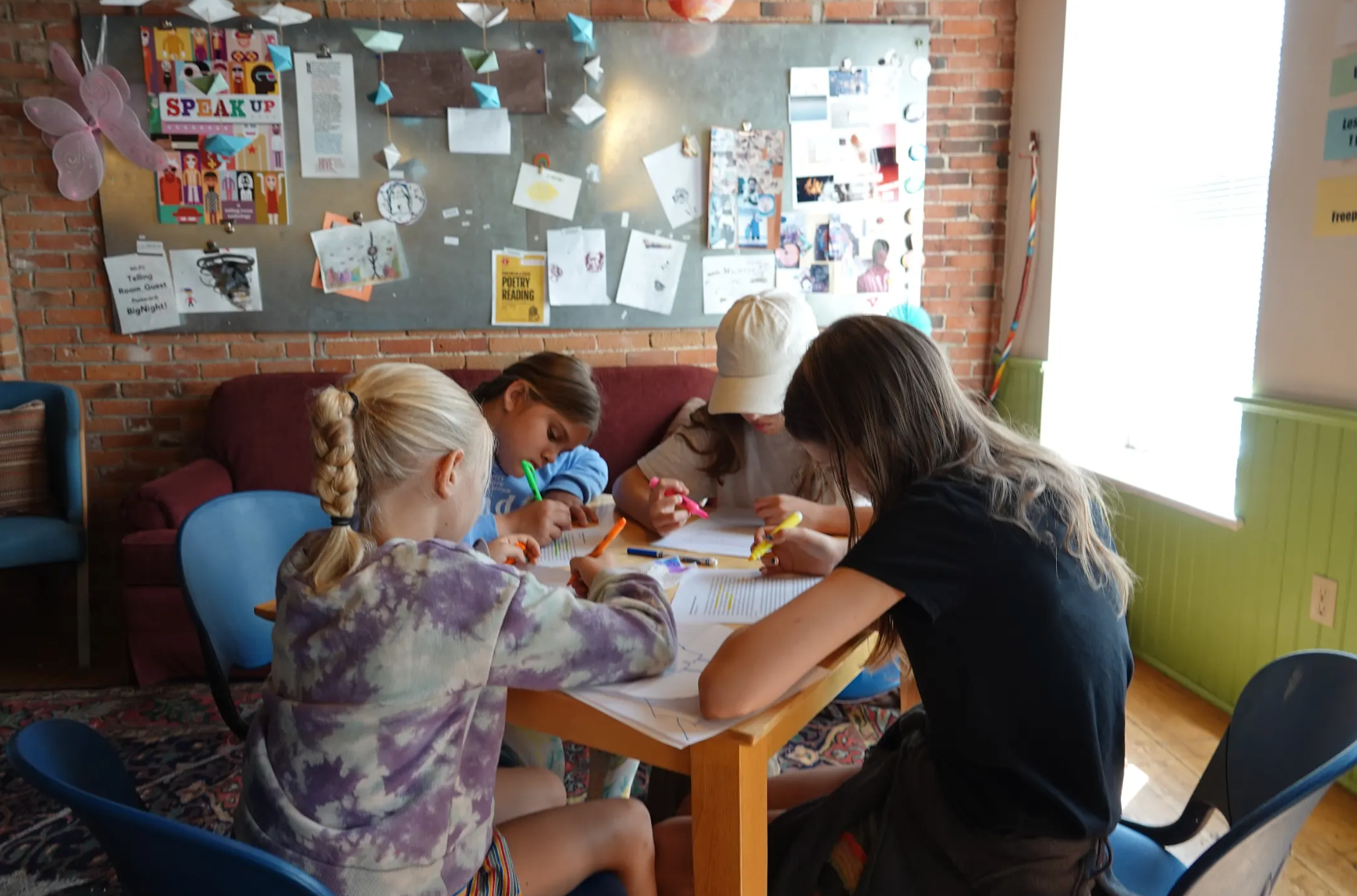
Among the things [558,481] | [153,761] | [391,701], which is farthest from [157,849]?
[153,761]

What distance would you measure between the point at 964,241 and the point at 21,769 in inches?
136

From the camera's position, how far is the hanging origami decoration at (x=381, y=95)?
10.5 ft

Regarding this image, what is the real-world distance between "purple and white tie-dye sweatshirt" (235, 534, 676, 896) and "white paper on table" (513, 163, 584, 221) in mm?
2598

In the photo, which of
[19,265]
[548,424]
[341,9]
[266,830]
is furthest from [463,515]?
[19,265]

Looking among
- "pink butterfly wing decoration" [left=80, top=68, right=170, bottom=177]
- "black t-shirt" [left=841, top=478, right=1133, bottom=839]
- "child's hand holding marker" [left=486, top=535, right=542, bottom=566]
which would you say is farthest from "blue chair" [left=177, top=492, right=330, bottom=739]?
"pink butterfly wing decoration" [left=80, top=68, right=170, bottom=177]

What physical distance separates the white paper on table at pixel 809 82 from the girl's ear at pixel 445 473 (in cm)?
276

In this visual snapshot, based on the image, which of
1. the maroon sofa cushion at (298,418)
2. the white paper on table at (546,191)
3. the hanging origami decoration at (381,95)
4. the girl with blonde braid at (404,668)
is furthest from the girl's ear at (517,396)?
the hanging origami decoration at (381,95)

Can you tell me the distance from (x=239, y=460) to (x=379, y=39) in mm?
1596

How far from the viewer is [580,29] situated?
10.5 feet

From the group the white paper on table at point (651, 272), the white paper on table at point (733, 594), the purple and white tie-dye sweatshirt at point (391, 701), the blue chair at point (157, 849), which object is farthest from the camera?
the white paper on table at point (651, 272)

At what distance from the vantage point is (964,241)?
354 centimetres

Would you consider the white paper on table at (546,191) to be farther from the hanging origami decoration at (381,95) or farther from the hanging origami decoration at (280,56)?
the hanging origami decoration at (280,56)

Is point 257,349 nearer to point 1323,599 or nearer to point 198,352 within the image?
point 198,352

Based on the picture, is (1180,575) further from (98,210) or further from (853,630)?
(98,210)
